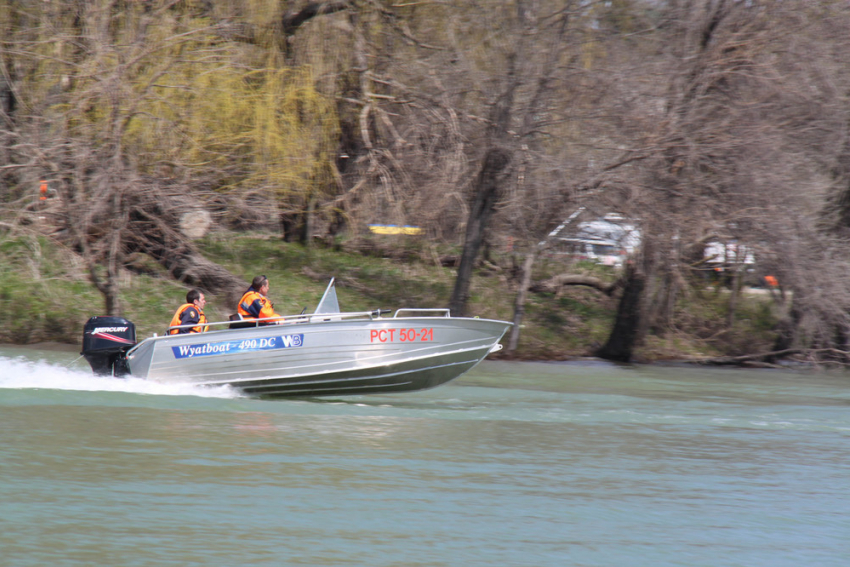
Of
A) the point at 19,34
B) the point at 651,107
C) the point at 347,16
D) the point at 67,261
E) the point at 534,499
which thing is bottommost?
the point at 534,499

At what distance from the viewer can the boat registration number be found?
11172mm

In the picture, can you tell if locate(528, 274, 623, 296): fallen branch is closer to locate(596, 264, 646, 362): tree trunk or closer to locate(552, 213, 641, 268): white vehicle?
locate(596, 264, 646, 362): tree trunk

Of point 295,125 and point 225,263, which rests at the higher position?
point 295,125

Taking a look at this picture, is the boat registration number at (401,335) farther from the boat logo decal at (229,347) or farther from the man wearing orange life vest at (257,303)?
the man wearing orange life vest at (257,303)

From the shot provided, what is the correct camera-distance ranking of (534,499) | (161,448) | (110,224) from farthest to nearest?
1. (110,224)
2. (161,448)
3. (534,499)

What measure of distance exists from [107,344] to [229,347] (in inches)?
61.5

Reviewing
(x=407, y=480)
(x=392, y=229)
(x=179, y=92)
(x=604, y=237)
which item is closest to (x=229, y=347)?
(x=407, y=480)

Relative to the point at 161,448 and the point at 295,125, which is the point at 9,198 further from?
the point at 161,448

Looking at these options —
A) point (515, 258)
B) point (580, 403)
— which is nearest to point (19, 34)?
point (515, 258)

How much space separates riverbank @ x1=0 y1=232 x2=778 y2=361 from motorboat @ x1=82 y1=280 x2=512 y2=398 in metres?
6.24

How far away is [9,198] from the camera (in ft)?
57.1

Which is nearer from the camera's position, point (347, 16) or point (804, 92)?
point (804, 92)

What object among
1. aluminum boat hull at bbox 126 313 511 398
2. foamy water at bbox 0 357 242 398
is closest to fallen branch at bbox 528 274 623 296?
aluminum boat hull at bbox 126 313 511 398

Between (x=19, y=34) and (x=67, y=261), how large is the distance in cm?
467
